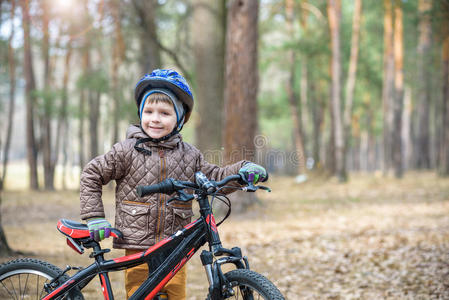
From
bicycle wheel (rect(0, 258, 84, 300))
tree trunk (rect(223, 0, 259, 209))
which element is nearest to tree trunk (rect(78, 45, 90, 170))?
tree trunk (rect(223, 0, 259, 209))

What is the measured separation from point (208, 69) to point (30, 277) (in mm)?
8422

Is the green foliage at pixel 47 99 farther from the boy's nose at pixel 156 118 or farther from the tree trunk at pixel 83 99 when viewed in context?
the boy's nose at pixel 156 118

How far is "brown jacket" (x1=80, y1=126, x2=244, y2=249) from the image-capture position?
112 inches

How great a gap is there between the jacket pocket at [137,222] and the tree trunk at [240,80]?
6210 millimetres

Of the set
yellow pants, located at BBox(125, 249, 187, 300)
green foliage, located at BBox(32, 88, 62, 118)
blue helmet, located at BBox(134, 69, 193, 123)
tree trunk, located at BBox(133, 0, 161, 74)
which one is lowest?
yellow pants, located at BBox(125, 249, 187, 300)

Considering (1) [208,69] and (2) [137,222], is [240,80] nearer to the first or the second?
(1) [208,69]

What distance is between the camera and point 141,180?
2.89 meters

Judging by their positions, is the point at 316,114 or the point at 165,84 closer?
the point at 165,84

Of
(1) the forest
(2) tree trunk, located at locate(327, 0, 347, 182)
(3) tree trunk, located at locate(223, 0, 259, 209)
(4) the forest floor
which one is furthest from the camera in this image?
(2) tree trunk, located at locate(327, 0, 347, 182)

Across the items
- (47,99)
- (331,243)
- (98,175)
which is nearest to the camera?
(98,175)

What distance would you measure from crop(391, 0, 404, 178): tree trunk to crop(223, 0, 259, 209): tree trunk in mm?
11568

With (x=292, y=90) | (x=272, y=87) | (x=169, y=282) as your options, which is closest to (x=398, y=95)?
(x=292, y=90)

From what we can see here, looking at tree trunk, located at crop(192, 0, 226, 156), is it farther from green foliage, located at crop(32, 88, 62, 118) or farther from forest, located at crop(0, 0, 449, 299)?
green foliage, located at crop(32, 88, 62, 118)

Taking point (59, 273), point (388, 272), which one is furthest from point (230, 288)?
point (388, 272)
